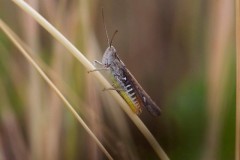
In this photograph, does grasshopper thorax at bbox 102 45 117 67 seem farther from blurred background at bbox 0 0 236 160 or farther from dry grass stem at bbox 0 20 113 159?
dry grass stem at bbox 0 20 113 159

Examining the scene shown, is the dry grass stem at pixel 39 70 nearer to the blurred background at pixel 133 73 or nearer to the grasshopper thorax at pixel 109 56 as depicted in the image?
the blurred background at pixel 133 73

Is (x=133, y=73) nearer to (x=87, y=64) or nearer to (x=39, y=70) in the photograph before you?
(x=87, y=64)

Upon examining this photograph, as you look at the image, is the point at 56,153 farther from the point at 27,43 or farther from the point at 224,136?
the point at 224,136

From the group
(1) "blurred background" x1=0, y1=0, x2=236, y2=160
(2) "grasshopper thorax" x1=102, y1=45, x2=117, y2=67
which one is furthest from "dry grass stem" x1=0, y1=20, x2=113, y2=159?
(2) "grasshopper thorax" x1=102, y1=45, x2=117, y2=67

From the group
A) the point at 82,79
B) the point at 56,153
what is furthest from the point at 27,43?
the point at 56,153

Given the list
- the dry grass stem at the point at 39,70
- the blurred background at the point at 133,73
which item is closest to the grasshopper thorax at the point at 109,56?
the blurred background at the point at 133,73
